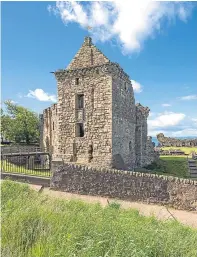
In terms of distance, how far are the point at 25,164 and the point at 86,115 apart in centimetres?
649

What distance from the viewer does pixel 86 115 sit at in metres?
22.6

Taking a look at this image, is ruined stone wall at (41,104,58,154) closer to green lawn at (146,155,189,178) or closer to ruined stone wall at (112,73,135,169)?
ruined stone wall at (112,73,135,169)

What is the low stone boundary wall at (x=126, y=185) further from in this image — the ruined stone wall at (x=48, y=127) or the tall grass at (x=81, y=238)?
the ruined stone wall at (x=48, y=127)

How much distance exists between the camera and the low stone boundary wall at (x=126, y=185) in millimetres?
12094

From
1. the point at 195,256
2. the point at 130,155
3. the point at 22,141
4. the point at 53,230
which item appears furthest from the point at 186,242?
the point at 22,141

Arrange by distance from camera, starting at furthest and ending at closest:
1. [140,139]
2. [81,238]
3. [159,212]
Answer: [140,139], [159,212], [81,238]

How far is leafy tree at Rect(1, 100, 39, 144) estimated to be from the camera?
42719mm

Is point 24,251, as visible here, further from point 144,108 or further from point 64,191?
point 144,108

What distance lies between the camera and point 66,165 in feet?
49.6

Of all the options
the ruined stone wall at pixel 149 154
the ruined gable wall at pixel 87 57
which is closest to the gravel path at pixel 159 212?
the ruined gable wall at pixel 87 57

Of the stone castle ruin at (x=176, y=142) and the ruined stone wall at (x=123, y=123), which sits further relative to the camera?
the stone castle ruin at (x=176, y=142)

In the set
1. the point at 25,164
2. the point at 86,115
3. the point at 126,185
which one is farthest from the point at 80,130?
the point at 126,185

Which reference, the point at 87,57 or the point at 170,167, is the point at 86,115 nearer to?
the point at 87,57

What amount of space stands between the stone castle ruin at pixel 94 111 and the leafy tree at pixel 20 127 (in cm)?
2077
